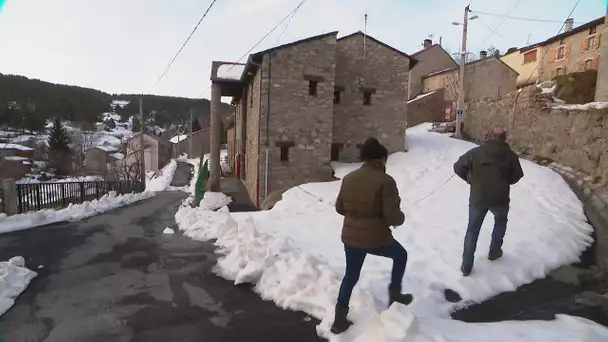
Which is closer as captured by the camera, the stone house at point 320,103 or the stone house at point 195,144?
the stone house at point 320,103

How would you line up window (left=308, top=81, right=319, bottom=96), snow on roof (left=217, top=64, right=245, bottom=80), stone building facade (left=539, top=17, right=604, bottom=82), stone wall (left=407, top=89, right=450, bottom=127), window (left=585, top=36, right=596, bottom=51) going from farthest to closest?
stone wall (left=407, top=89, right=450, bottom=127) < window (left=585, top=36, right=596, bottom=51) < stone building facade (left=539, top=17, right=604, bottom=82) < snow on roof (left=217, top=64, right=245, bottom=80) < window (left=308, top=81, right=319, bottom=96)

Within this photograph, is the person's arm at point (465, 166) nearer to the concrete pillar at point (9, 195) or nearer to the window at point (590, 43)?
the concrete pillar at point (9, 195)


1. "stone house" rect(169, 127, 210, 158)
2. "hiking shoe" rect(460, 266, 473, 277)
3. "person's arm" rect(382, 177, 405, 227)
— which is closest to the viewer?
"person's arm" rect(382, 177, 405, 227)

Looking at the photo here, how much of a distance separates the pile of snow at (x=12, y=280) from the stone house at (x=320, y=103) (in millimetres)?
8881

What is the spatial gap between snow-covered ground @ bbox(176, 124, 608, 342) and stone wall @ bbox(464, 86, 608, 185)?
78 centimetres

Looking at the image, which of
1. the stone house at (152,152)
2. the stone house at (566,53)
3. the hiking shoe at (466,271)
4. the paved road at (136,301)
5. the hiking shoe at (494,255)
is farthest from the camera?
the stone house at (152,152)

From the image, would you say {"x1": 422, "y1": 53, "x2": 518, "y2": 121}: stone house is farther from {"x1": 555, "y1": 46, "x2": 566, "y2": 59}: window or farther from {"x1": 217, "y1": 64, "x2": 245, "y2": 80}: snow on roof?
{"x1": 217, "y1": 64, "x2": 245, "y2": 80}: snow on roof

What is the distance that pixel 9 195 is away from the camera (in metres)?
9.98

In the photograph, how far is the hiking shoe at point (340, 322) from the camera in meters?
3.18

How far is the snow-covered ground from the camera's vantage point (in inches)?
123

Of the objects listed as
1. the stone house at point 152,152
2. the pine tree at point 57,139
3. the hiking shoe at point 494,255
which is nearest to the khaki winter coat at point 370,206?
the hiking shoe at point 494,255

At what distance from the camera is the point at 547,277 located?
4.73 meters

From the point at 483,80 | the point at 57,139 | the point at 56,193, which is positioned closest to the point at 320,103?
the point at 56,193

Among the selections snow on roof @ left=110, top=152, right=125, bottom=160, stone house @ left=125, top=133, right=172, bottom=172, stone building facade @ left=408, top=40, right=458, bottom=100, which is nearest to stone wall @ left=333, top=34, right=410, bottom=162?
stone building facade @ left=408, top=40, right=458, bottom=100
